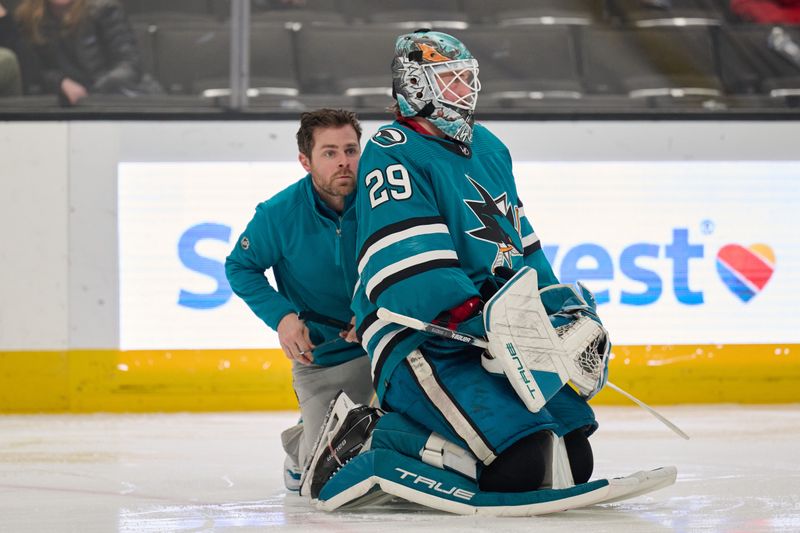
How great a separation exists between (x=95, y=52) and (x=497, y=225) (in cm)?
297

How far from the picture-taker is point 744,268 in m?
4.99

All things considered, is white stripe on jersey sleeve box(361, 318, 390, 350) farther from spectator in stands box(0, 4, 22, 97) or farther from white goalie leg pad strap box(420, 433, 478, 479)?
spectator in stands box(0, 4, 22, 97)

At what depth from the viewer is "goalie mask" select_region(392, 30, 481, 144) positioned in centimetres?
271

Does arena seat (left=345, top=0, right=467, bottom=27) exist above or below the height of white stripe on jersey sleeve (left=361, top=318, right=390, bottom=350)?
above

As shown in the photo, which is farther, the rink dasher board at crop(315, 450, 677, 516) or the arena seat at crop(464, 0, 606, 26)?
the arena seat at crop(464, 0, 606, 26)

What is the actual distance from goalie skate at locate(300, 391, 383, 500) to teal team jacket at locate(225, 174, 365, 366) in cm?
43

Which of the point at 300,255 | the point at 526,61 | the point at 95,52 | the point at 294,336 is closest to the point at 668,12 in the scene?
the point at 526,61

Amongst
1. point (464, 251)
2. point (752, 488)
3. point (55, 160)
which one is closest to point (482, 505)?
point (464, 251)

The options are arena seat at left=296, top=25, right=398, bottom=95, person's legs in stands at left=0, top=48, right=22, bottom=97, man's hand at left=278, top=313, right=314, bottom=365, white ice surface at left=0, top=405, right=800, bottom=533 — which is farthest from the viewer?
arena seat at left=296, top=25, right=398, bottom=95

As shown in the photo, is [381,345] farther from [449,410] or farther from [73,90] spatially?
[73,90]

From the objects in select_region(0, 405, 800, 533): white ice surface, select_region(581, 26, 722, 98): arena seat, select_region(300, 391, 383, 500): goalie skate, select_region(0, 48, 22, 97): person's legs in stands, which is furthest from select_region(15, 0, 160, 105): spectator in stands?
select_region(300, 391, 383, 500): goalie skate

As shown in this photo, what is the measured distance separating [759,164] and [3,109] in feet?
10.6

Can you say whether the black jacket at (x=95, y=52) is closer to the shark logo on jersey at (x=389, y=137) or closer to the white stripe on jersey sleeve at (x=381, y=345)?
the shark logo on jersey at (x=389, y=137)

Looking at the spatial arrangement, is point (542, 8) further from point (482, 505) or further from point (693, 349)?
point (482, 505)
